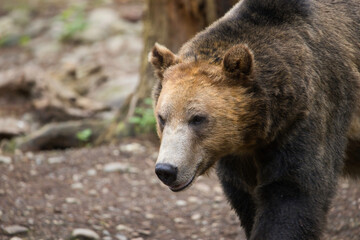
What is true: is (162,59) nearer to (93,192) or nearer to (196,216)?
(196,216)

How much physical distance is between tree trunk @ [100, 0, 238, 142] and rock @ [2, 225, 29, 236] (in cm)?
334

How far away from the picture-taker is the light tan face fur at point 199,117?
392 centimetres

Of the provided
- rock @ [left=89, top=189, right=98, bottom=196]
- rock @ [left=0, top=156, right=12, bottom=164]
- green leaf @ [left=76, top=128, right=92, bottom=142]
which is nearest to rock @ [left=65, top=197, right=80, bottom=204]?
rock @ [left=89, top=189, right=98, bottom=196]

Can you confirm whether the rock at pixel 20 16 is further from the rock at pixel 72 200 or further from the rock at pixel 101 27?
the rock at pixel 72 200

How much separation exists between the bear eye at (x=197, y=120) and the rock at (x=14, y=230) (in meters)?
2.28

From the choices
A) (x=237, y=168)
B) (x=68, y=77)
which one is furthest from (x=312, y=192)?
(x=68, y=77)

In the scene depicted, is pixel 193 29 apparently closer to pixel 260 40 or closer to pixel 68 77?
pixel 260 40

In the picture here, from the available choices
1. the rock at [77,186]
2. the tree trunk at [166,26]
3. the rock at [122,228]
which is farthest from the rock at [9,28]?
the rock at [122,228]

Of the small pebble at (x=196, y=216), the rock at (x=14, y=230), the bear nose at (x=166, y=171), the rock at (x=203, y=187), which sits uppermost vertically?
the bear nose at (x=166, y=171)

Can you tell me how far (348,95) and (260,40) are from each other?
83 cm

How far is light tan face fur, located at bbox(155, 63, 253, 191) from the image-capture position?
392 centimetres

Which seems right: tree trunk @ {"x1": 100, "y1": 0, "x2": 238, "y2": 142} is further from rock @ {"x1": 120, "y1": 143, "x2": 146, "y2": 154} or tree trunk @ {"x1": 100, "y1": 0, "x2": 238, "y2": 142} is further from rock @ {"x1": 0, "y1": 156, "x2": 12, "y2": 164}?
rock @ {"x1": 0, "y1": 156, "x2": 12, "y2": 164}

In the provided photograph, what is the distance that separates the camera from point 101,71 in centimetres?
1339

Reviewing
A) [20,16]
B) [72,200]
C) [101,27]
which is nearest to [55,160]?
[72,200]
